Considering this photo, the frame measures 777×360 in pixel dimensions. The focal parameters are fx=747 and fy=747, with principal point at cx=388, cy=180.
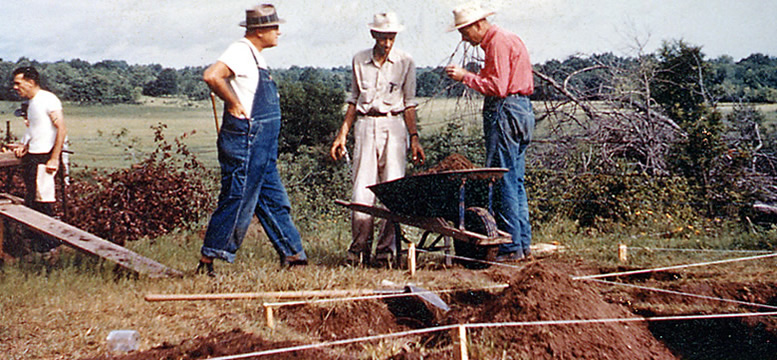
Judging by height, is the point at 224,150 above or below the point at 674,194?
above

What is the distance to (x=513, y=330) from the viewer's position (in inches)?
148

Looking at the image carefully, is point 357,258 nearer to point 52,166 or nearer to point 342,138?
point 342,138

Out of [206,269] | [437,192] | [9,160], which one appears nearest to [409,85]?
[437,192]

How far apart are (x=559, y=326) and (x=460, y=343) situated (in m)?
0.97

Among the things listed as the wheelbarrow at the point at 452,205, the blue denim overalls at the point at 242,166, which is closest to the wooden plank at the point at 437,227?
the wheelbarrow at the point at 452,205

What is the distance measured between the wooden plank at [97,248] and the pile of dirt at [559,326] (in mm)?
2484

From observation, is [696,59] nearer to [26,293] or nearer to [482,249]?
[482,249]

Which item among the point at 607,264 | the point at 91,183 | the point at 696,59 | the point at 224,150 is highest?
the point at 696,59

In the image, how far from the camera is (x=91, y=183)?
839cm

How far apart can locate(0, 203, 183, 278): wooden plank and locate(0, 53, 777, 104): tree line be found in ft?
5.47

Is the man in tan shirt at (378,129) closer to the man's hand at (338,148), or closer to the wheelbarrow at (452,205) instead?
the man's hand at (338,148)

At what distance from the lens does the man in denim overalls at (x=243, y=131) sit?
213 inches

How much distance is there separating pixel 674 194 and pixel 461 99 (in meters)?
2.74

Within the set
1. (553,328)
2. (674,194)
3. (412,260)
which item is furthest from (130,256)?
(674,194)
